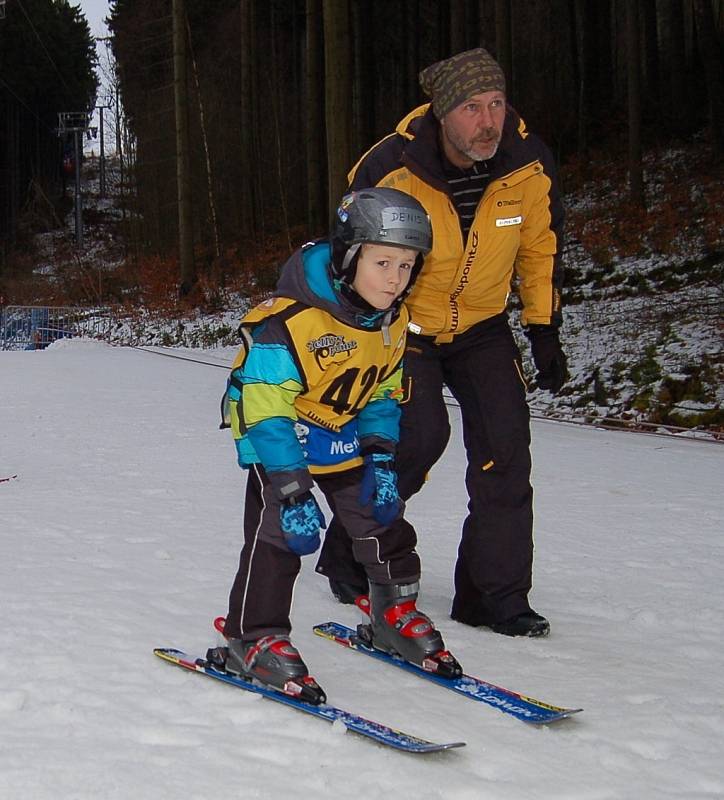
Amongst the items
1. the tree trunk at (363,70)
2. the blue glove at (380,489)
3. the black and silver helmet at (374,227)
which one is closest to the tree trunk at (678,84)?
the tree trunk at (363,70)

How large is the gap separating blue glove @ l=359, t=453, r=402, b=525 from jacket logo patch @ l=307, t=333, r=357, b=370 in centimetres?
35

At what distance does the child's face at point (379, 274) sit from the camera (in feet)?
10.2

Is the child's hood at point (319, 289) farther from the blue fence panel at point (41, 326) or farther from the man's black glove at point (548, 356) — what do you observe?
the blue fence panel at point (41, 326)

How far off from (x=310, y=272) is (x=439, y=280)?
79cm

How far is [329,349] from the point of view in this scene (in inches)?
123

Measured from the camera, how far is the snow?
2502 mm

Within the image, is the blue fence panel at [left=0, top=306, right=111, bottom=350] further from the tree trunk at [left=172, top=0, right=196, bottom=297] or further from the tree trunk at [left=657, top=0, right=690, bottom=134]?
the tree trunk at [left=657, top=0, right=690, bottom=134]

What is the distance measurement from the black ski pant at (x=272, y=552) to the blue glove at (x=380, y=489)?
3.1 inches

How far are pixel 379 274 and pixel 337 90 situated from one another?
12174mm

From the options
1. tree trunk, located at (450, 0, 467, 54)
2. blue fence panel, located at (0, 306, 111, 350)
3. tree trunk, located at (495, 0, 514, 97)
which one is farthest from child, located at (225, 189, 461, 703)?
blue fence panel, located at (0, 306, 111, 350)

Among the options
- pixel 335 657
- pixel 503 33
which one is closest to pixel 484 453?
pixel 335 657

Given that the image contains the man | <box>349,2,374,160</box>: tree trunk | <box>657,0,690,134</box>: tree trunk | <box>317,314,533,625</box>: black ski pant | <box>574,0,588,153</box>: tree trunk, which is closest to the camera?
the man

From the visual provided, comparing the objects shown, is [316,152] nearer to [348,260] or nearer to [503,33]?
[503,33]

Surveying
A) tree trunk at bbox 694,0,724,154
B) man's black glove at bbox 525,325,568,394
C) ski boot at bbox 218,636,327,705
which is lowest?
ski boot at bbox 218,636,327,705
